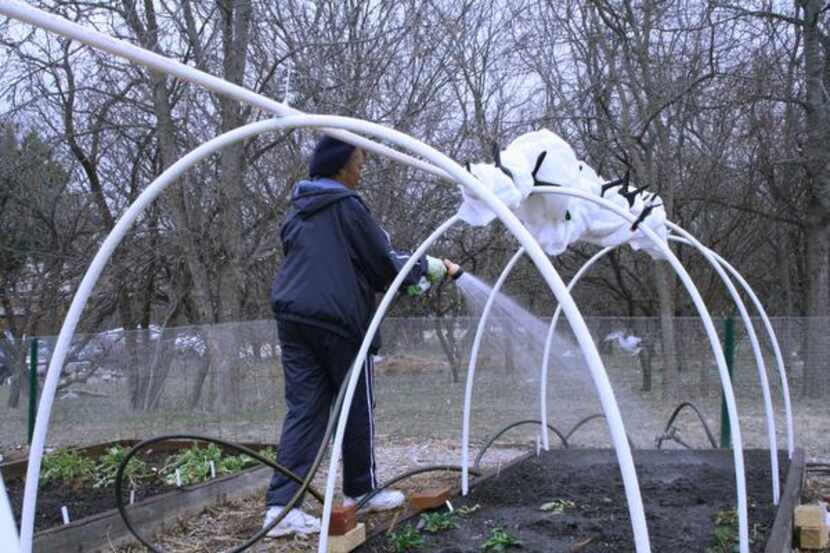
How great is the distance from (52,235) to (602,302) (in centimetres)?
1165

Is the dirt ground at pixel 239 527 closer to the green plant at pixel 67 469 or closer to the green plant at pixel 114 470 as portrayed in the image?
the green plant at pixel 114 470

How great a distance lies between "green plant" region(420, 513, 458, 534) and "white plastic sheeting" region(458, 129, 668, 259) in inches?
53.4

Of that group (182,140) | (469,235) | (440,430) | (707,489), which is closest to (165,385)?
(440,430)

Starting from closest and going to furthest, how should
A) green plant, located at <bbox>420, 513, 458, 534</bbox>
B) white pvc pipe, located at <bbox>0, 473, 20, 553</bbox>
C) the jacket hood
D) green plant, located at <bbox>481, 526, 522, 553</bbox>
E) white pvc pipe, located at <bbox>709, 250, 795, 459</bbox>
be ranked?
white pvc pipe, located at <bbox>0, 473, 20, 553</bbox>
green plant, located at <bbox>481, 526, 522, 553</bbox>
green plant, located at <bbox>420, 513, 458, 534</bbox>
the jacket hood
white pvc pipe, located at <bbox>709, 250, 795, 459</bbox>

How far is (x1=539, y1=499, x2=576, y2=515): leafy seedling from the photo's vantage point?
4441 mm

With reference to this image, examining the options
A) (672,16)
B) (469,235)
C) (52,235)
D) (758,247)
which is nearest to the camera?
(672,16)

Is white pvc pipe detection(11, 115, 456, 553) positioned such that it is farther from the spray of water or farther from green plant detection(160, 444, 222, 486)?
the spray of water

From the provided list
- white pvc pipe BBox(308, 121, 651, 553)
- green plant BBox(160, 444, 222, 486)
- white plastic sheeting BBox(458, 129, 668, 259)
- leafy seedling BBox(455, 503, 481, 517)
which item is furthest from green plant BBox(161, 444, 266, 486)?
white pvc pipe BBox(308, 121, 651, 553)

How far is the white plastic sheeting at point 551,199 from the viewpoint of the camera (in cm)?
322

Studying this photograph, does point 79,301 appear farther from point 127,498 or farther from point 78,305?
point 127,498

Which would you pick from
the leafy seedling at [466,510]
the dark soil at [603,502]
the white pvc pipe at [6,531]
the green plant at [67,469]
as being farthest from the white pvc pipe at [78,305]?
the green plant at [67,469]

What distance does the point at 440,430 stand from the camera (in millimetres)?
9391

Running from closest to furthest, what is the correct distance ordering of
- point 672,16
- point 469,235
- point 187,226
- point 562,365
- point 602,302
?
1. point 562,365
2. point 187,226
3. point 672,16
4. point 469,235
5. point 602,302

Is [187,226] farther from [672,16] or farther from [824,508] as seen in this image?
[824,508]
